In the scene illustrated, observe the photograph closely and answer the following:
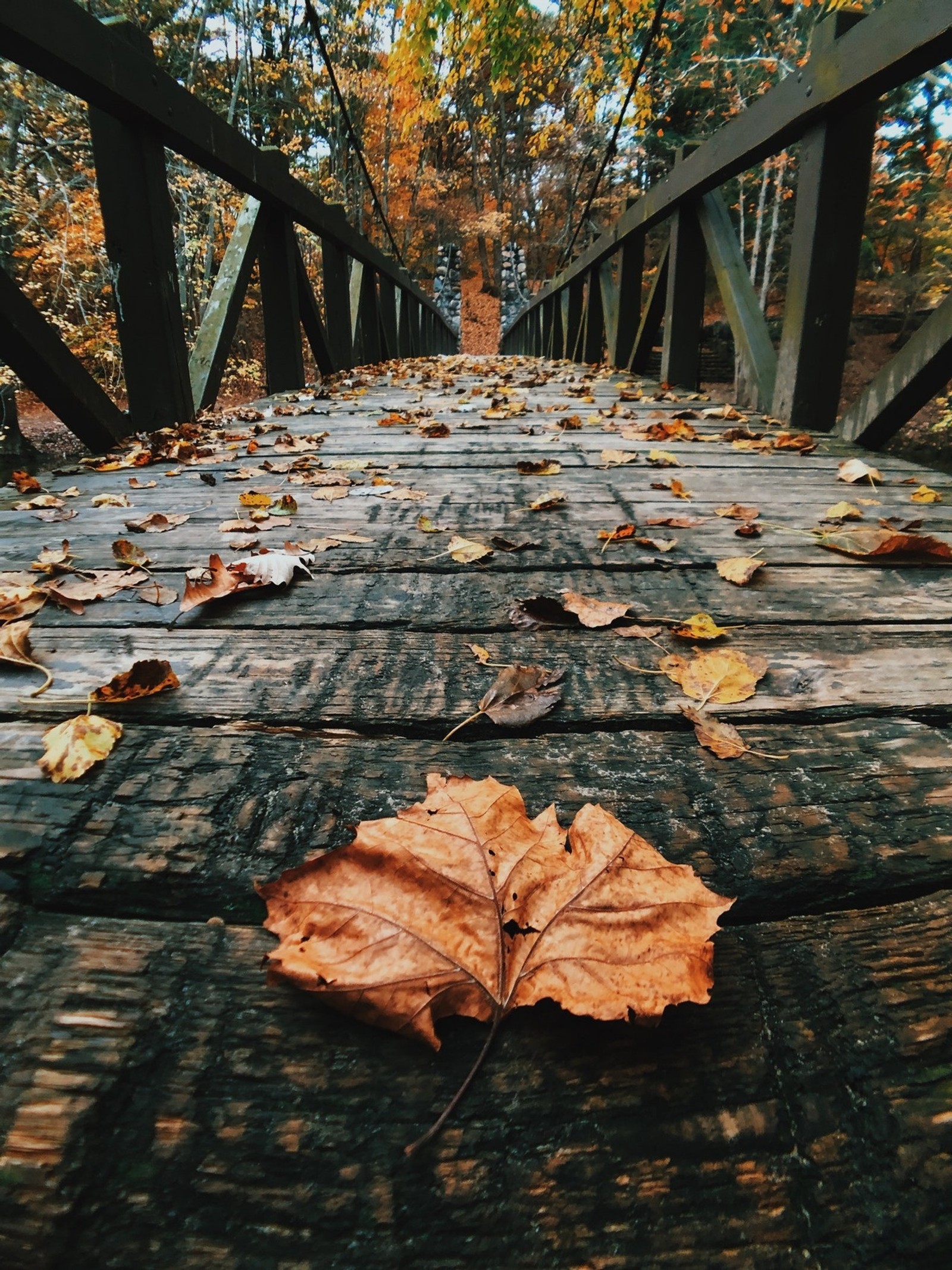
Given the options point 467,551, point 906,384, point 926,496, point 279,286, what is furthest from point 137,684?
point 279,286

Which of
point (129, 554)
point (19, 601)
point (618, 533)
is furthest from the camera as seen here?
point (618, 533)

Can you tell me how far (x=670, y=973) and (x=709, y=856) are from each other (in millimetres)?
136

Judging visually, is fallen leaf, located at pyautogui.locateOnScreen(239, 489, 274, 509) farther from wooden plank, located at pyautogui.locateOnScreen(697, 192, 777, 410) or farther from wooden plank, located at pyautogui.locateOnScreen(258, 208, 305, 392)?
wooden plank, located at pyautogui.locateOnScreen(258, 208, 305, 392)

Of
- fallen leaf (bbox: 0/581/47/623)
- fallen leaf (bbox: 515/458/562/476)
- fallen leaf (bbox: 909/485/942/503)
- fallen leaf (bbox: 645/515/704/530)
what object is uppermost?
fallen leaf (bbox: 515/458/562/476)

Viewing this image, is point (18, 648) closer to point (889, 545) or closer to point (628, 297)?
point (889, 545)

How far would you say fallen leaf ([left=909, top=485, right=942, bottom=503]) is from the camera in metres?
1.62

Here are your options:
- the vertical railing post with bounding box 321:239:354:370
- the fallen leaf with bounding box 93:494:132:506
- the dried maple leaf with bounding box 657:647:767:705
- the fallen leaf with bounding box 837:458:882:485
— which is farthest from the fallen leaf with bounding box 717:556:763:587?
the vertical railing post with bounding box 321:239:354:370

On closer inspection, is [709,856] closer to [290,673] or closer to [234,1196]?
[234,1196]

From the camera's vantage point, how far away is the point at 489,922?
1.55ft

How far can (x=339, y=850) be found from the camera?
1.67 ft

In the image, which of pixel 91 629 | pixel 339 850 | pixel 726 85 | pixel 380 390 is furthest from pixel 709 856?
pixel 726 85

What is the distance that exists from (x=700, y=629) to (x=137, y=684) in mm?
719

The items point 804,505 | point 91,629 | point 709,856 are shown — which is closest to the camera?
point 709,856

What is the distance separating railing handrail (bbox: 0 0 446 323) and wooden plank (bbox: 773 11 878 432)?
6.92ft
